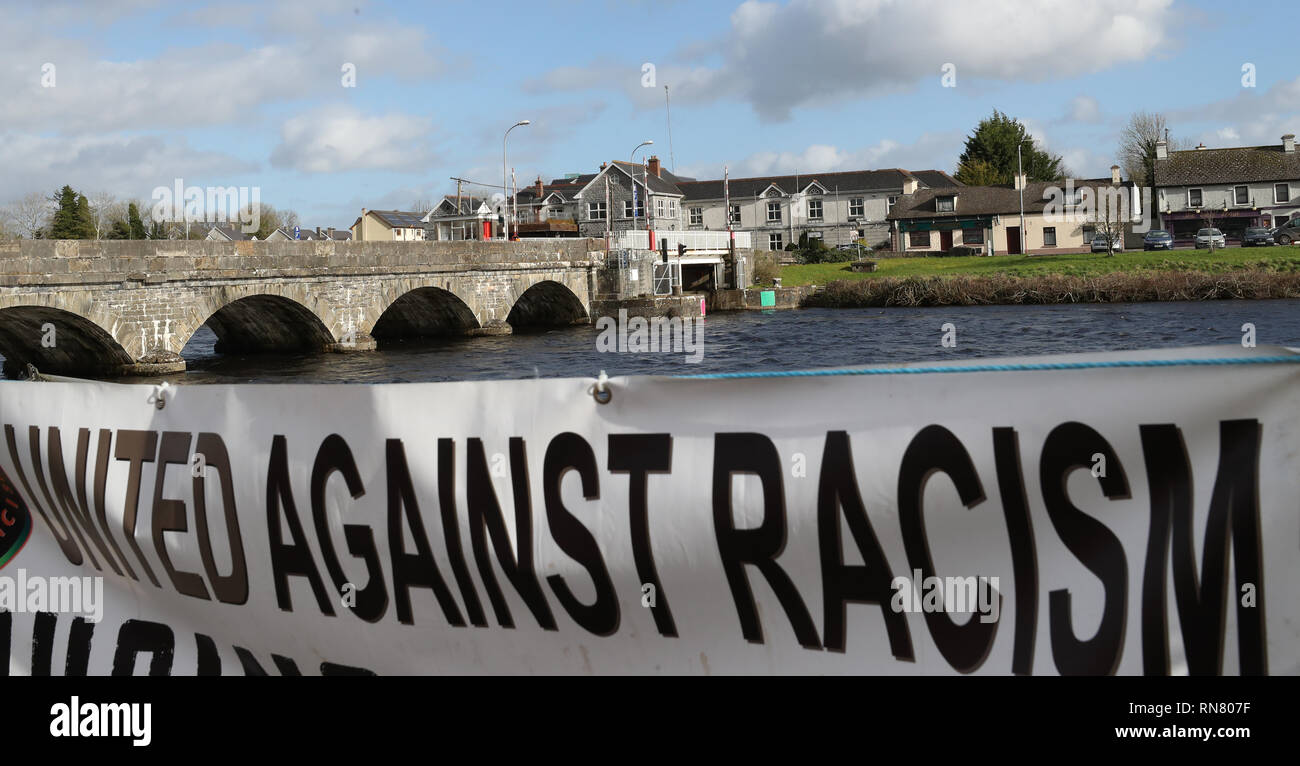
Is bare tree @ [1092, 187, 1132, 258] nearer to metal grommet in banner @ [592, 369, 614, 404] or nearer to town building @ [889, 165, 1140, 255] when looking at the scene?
town building @ [889, 165, 1140, 255]

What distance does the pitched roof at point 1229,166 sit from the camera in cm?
7678

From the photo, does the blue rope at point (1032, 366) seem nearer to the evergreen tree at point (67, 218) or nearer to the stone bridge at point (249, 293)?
the stone bridge at point (249, 293)

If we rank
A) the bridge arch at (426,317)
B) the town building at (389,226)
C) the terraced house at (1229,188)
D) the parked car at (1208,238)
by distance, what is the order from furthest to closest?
the town building at (389,226)
the terraced house at (1229,188)
the parked car at (1208,238)
the bridge arch at (426,317)

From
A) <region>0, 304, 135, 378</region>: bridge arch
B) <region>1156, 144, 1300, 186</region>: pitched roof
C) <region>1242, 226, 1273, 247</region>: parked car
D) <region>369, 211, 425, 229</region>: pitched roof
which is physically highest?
<region>369, 211, 425, 229</region>: pitched roof

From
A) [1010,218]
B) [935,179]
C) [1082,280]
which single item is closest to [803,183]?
[935,179]

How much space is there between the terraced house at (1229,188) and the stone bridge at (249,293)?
1876 inches

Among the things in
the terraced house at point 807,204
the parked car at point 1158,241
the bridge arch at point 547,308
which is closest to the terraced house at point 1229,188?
the parked car at point 1158,241

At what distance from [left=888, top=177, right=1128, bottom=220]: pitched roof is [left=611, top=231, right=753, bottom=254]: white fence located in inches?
964

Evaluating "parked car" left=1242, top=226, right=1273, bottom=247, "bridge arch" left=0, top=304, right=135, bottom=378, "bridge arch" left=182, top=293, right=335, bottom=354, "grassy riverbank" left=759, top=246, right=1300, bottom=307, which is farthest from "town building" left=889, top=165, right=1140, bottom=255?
"bridge arch" left=0, top=304, right=135, bottom=378

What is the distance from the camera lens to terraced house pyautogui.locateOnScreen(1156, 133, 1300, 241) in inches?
3014

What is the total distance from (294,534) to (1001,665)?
1.85 meters

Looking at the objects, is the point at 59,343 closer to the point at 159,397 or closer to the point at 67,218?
the point at 159,397
